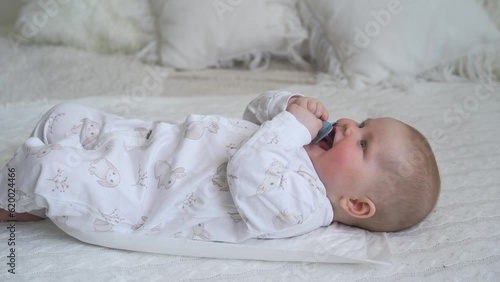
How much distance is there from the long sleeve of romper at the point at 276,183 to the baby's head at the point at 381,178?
4cm

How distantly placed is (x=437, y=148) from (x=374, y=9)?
56cm

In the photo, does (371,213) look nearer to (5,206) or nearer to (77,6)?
(5,206)

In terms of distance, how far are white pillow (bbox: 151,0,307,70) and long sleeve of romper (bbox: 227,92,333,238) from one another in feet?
2.82

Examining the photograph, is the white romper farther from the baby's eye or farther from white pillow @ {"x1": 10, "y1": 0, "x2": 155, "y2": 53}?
white pillow @ {"x1": 10, "y1": 0, "x2": 155, "y2": 53}

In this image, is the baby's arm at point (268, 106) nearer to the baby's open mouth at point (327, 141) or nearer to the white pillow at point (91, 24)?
the baby's open mouth at point (327, 141)

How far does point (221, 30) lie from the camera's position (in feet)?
5.97

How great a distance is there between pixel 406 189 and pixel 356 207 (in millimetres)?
101

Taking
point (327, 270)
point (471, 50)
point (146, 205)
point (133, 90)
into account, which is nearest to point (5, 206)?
point (146, 205)

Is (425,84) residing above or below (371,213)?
below

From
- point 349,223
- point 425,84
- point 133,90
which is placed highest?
point 133,90

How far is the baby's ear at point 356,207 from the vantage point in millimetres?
1043

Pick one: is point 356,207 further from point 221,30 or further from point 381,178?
point 221,30

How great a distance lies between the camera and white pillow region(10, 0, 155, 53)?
1.90 meters

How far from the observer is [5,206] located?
39.7 inches
